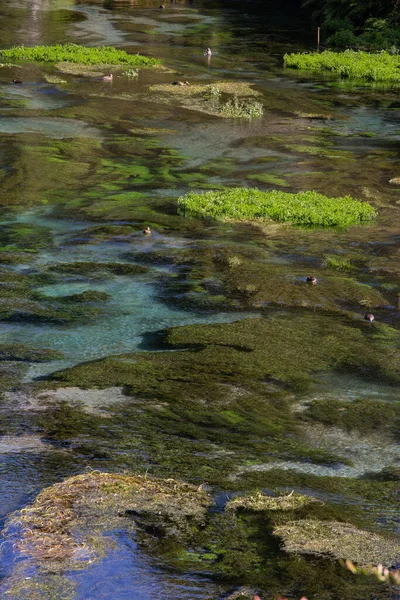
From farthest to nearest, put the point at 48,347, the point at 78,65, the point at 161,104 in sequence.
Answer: the point at 78,65
the point at 161,104
the point at 48,347

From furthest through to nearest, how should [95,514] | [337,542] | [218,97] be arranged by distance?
[218,97] → [95,514] → [337,542]

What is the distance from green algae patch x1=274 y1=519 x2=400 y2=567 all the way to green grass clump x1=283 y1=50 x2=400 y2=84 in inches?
896

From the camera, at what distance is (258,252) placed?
13.6 metres

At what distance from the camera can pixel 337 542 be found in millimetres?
→ 6543

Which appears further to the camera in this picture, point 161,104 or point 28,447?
point 161,104

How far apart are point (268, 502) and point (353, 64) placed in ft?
78.0

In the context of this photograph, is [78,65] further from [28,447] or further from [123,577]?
[123,577]

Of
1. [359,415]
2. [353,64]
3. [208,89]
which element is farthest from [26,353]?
[353,64]

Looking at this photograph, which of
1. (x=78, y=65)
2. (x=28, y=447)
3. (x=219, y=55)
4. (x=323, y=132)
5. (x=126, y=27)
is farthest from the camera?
(x=126, y=27)

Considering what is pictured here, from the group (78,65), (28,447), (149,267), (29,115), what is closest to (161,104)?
(29,115)

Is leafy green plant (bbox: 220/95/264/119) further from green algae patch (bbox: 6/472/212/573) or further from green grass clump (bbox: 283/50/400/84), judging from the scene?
green algae patch (bbox: 6/472/212/573)

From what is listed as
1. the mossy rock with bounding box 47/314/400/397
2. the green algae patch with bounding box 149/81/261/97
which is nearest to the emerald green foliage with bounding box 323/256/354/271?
the mossy rock with bounding box 47/314/400/397

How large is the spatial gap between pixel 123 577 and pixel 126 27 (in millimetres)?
33131

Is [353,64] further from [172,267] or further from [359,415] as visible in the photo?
[359,415]
